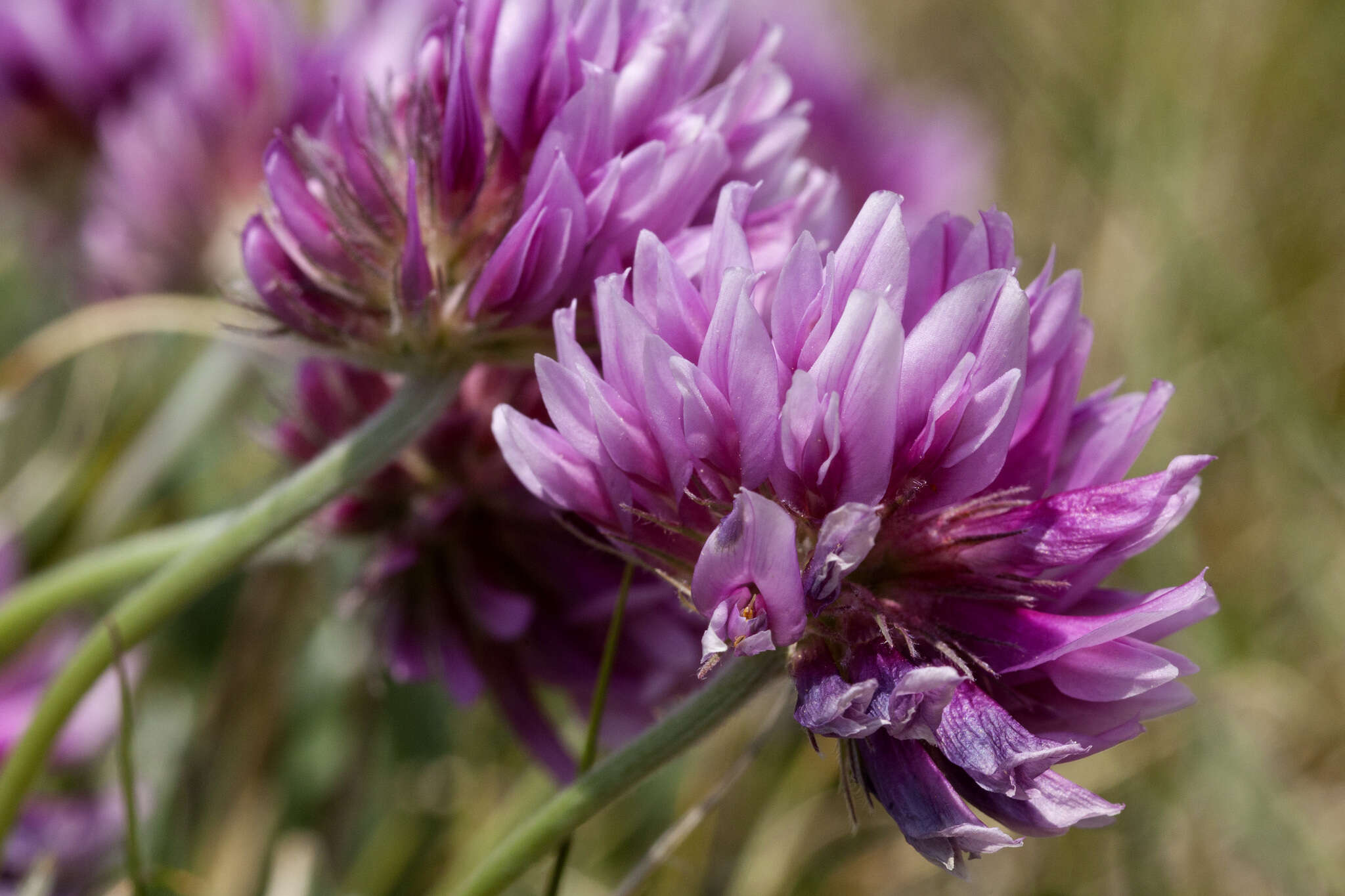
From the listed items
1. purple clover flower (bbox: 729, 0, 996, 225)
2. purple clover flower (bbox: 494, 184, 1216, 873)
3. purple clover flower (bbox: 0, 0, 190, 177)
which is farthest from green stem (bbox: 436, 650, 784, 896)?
purple clover flower (bbox: 729, 0, 996, 225)

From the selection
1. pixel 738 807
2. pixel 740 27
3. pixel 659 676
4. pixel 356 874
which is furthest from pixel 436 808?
pixel 740 27

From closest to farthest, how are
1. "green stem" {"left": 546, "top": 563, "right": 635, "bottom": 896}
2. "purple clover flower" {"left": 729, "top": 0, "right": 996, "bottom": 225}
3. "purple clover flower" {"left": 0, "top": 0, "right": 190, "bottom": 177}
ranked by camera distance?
"green stem" {"left": 546, "top": 563, "right": 635, "bottom": 896}, "purple clover flower" {"left": 0, "top": 0, "right": 190, "bottom": 177}, "purple clover flower" {"left": 729, "top": 0, "right": 996, "bottom": 225}

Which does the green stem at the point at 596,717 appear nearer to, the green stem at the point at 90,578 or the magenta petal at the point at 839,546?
the magenta petal at the point at 839,546

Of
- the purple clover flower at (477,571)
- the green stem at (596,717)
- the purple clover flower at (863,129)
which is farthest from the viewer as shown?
the purple clover flower at (863,129)

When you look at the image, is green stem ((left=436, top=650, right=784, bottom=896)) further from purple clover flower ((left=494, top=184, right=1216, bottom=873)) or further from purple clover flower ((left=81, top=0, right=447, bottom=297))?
purple clover flower ((left=81, top=0, right=447, bottom=297))

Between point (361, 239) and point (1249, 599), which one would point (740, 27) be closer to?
point (1249, 599)

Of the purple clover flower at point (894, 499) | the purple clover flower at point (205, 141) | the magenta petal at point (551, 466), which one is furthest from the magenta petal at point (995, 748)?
Result: the purple clover flower at point (205, 141)
